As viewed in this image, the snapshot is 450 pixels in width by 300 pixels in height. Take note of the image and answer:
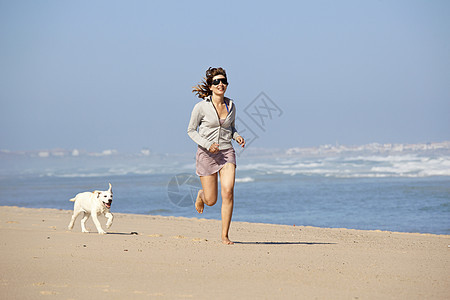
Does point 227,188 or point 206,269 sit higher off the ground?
point 227,188

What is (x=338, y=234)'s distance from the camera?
9.76m

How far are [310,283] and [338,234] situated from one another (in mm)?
5140

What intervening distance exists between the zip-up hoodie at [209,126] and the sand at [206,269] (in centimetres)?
125

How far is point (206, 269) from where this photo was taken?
5250 mm

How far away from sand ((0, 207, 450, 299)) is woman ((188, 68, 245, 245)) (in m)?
0.68

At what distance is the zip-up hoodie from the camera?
7051 millimetres

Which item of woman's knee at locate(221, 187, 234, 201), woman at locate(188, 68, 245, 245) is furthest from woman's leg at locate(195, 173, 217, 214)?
woman's knee at locate(221, 187, 234, 201)

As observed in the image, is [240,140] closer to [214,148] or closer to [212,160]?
[214,148]

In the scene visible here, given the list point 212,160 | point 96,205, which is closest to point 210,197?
point 212,160

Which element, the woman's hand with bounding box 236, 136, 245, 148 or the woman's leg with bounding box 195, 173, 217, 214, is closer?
the woman's hand with bounding box 236, 136, 245, 148

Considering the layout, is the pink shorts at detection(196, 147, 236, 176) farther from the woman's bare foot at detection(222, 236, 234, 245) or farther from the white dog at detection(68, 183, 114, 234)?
the white dog at detection(68, 183, 114, 234)

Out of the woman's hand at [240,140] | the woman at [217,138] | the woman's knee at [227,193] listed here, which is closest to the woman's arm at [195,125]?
the woman at [217,138]

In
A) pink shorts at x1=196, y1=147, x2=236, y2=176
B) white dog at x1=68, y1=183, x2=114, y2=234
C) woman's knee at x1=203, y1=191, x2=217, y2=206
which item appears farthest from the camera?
white dog at x1=68, y1=183, x2=114, y2=234

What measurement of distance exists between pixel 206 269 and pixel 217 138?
2188 mm
